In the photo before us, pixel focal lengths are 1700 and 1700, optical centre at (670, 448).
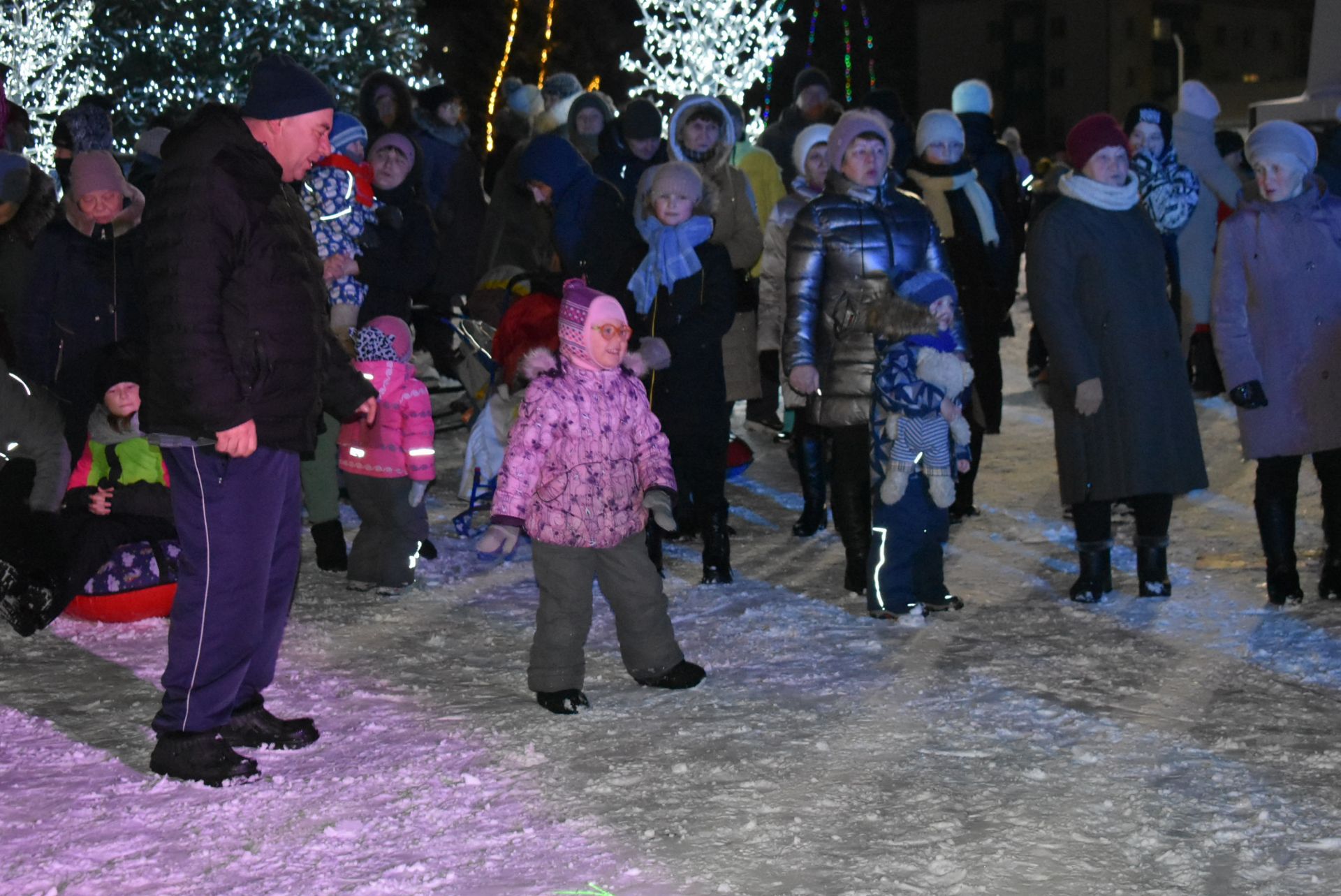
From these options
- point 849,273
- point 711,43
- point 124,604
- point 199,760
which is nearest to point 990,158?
point 849,273

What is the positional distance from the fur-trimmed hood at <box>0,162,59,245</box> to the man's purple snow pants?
341 cm

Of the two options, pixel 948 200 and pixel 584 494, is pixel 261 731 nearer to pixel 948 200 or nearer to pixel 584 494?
pixel 584 494

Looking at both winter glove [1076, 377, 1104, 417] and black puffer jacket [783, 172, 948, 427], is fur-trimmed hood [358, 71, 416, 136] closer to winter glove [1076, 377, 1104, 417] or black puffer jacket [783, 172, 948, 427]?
black puffer jacket [783, 172, 948, 427]

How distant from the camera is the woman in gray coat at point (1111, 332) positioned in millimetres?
7043

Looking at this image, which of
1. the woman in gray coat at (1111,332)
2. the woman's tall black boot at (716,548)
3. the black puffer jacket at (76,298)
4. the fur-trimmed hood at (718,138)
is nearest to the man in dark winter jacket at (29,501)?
the black puffer jacket at (76,298)

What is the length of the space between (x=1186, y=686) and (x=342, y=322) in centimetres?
431

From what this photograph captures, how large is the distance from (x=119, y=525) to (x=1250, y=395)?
4.68 meters

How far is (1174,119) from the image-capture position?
11.4m

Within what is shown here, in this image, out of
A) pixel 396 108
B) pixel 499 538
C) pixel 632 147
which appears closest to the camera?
pixel 499 538

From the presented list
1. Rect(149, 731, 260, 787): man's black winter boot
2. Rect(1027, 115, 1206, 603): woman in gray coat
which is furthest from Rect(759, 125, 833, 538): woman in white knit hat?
Rect(149, 731, 260, 787): man's black winter boot

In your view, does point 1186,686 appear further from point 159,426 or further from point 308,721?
point 159,426

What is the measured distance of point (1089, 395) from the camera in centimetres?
700

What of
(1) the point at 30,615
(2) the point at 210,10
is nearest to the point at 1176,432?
(1) the point at 30,615

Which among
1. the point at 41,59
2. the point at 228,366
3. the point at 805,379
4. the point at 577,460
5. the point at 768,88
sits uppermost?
the point at 768,88
